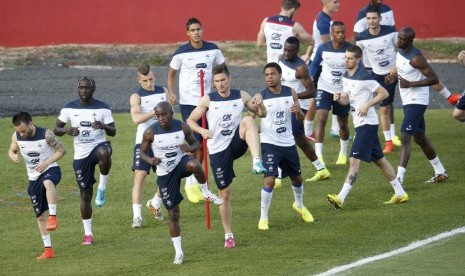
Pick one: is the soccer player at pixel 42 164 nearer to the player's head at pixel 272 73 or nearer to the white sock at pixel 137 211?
the white sock at pixel 137 211

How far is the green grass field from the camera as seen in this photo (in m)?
17.8

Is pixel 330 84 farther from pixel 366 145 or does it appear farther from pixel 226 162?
pixel 226 162

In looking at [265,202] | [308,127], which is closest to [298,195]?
[265,202]

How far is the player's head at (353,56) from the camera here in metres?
21.0

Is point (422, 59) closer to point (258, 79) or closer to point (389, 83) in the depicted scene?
point (389, 83)

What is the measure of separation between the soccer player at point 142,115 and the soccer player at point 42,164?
194cm

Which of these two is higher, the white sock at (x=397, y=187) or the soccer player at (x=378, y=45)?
the soccer player at (x=378, y=45)

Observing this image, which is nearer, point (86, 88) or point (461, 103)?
point (86, 88)

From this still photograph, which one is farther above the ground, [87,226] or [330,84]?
[330,84]

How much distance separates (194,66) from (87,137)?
3.37 metres

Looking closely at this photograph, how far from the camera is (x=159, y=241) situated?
19609 millimetres

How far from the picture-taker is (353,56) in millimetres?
21031

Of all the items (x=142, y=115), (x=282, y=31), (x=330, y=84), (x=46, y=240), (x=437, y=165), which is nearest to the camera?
(x=46, y=240)

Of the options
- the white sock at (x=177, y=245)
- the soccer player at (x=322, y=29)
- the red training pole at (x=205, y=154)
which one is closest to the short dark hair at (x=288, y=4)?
the soccer player at (x=322, y=29)
